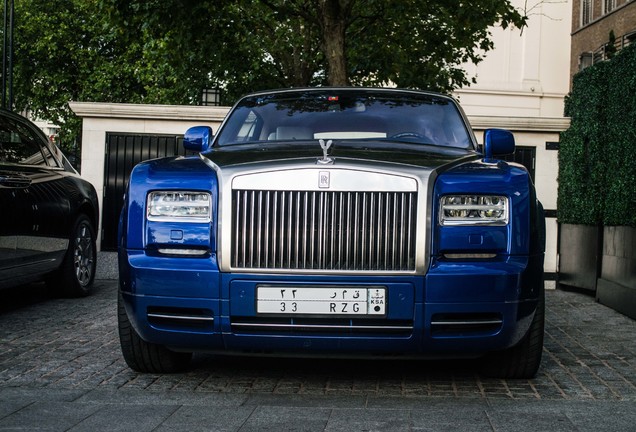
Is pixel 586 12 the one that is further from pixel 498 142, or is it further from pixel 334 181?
pixel 334 181

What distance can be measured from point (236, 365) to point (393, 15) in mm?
15055

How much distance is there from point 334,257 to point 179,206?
0.86m

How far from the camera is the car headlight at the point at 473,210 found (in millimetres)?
5094

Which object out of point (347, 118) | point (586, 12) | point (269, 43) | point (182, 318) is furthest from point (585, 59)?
point (182, 318)

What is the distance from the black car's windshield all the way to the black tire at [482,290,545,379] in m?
1.35

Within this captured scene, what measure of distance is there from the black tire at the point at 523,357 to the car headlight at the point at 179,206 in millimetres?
1841

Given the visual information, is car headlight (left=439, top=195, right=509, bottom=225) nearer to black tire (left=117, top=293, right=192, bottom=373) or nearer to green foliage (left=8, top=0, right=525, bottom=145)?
black tire (left=117, top=293, right=192, bottom=373)

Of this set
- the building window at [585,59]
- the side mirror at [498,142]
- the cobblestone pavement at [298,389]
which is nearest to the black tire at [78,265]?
the cobblestone pavement at [298,389]

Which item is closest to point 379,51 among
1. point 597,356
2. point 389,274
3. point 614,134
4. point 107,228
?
point 107,228

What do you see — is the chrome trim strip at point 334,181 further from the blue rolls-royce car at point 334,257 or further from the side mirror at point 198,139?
the side mirror at point 198,139

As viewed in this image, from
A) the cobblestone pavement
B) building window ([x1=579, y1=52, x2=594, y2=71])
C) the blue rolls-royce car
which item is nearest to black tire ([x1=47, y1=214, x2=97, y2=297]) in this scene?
the cobblestone pavement

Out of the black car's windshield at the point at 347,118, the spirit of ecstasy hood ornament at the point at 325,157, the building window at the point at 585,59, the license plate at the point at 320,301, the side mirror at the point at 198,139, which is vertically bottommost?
the license plate at the point at 320,301

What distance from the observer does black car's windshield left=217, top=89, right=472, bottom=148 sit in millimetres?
6469

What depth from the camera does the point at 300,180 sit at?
5090 millimetres
